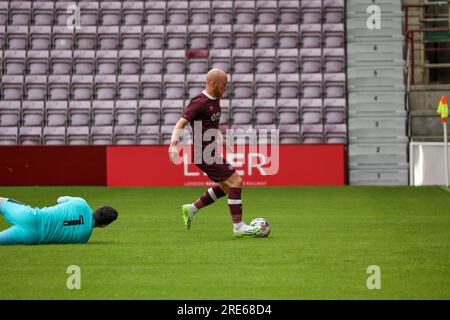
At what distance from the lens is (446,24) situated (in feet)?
87.7

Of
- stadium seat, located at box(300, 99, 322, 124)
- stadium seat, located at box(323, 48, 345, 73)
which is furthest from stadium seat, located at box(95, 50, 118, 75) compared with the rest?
stadium seat, located at box(323, 48, 345, 73)

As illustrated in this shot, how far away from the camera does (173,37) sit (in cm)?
2614

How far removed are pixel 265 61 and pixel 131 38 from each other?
369 centimetres

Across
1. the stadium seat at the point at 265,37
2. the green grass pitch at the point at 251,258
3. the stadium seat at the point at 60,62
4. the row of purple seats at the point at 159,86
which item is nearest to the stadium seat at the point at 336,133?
the row of purple seats at the point at 159,86

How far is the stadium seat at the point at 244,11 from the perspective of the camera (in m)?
26.3

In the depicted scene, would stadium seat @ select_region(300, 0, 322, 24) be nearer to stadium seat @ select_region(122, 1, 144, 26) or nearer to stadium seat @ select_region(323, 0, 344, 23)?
stadium seat @ select_region(323, 0, 344, 23)

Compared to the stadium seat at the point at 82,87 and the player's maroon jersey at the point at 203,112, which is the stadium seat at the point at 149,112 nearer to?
the stadium seat at the point at 82,87

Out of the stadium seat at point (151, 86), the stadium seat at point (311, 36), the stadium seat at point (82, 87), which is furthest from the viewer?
the stadium seat at point (311, 36)

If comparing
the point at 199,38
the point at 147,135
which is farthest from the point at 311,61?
the point at 147,135

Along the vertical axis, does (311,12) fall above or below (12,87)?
above

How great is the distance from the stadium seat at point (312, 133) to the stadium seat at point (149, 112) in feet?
12.0

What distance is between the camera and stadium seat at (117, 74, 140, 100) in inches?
992

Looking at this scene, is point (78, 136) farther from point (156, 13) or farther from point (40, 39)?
point (156, 13)

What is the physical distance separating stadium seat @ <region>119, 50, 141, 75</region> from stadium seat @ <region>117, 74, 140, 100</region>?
23 centimetres
